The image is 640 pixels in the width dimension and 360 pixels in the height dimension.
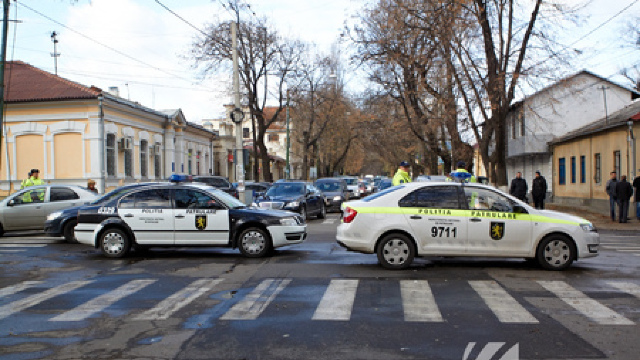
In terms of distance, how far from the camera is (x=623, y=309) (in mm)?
7270

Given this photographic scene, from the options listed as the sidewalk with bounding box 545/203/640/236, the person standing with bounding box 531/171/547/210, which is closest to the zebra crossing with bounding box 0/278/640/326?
the sidewalk with bounding box 545/203/640/236

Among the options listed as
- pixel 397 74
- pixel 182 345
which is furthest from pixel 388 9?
pixel 182 345

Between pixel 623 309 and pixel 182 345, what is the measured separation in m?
5.36

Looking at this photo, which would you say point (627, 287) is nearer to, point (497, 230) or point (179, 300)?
point (497, 230)

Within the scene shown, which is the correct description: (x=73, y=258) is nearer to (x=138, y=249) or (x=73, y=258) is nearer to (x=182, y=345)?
(x=138, y=249)

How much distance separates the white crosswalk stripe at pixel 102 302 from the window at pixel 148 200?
2681 millimetres

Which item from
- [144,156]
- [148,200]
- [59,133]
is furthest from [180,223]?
[144,156]

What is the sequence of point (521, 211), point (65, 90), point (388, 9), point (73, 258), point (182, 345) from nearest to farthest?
point (182, 345)
point (521, 211)
point (73, 258)
point (388, 9)
point (65, 90)

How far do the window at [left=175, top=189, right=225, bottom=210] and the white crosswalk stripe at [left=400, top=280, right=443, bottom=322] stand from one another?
4.51 meters

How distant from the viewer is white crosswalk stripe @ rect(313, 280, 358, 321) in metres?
6.87

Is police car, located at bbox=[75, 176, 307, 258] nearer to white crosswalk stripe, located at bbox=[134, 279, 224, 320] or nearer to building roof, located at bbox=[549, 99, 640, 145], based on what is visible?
white crosswalk stripe, located at bbox=[134, 279, 224, 320]

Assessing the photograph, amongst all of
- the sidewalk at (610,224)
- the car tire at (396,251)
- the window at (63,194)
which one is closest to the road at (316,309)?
the car tire at (396,251)

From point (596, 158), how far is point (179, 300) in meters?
25.3

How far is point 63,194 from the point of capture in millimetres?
17062
